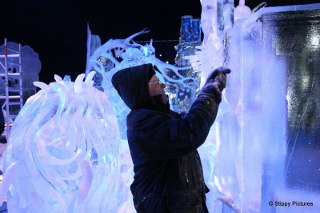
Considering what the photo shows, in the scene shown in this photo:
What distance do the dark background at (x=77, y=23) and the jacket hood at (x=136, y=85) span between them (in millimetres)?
7045

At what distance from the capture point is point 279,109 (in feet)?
6.49

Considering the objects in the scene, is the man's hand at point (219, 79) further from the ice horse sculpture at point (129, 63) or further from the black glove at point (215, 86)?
the ice horse sculpture at point (129, 63)

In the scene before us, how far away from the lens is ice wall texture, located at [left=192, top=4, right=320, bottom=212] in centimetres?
191

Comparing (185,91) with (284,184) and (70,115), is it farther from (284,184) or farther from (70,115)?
(284,184)

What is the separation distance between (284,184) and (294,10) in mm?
975

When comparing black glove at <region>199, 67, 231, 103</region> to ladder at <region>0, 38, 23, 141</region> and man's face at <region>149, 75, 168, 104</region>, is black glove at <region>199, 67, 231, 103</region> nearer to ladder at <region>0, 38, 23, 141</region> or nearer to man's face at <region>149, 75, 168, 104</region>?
man's face at <region>149, 75, 168, 104</region>

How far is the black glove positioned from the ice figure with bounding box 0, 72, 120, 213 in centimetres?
135

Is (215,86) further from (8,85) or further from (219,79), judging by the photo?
(8,85)

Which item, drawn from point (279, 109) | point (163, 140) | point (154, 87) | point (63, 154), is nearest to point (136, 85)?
point (154, 87)

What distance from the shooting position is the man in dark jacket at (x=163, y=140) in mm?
1383

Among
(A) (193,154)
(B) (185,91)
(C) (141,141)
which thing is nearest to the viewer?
(C) (141,141)

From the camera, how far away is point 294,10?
1.91m

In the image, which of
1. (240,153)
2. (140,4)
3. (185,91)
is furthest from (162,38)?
(240,153)

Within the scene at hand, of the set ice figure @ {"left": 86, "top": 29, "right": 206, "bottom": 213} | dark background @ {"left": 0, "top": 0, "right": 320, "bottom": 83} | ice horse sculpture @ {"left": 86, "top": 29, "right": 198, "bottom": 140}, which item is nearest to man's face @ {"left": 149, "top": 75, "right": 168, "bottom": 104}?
ice figure @ {"left": 86, "top": 29, "right": 206, "bottom": 213}
